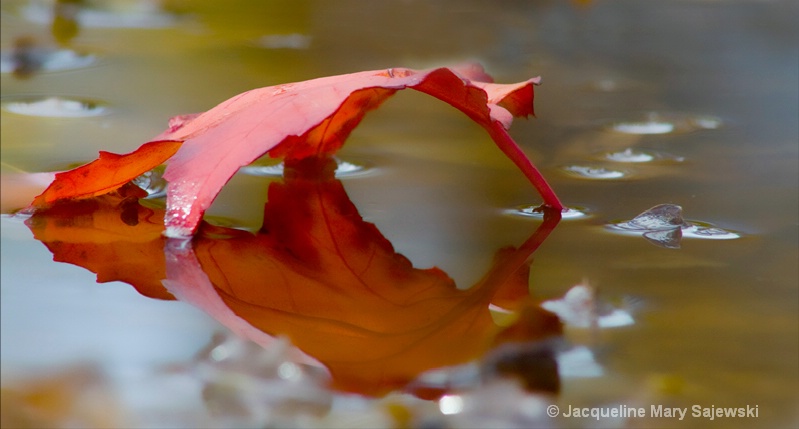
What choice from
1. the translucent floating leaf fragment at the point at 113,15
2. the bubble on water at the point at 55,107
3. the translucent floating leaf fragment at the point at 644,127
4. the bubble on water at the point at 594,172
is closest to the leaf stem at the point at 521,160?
the bubble on water at the point at 594,172

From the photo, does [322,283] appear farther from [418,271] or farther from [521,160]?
[521,160]

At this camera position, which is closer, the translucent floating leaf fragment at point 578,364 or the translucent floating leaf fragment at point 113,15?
the translucent floating leaf fragment at point 578,364

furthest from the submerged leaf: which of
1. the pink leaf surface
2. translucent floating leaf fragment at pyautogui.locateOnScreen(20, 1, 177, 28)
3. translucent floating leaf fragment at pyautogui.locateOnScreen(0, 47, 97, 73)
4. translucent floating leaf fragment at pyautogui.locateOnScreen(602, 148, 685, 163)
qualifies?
translucent floating leaf fragment at pyautogui.locateOnScreen(20, 1, 177, 28)

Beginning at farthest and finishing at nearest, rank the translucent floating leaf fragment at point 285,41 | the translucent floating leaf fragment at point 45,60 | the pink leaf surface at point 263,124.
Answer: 1. the translucent floating leaf fragment at point 285,41
2. the translucent floating leaf fragment at point 45,60
3. the pink leaf surface at point 263,124

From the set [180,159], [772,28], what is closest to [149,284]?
[180,159]

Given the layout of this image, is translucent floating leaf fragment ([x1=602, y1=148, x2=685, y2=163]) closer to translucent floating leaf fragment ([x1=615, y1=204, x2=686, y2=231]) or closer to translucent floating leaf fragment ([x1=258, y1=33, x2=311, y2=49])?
translucent floating leaf fragment ([x1=615, y1=204, x2=686, y2=231])

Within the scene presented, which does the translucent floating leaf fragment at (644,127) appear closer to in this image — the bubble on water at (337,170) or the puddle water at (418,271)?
the puddle water at (418,271)

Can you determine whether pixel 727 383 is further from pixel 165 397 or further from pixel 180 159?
pixel 180 159
